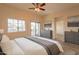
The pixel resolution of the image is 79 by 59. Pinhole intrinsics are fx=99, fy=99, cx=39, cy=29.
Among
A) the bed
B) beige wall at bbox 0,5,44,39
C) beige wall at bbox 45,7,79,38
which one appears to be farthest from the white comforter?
beige wall at bbox 45,7,79,38

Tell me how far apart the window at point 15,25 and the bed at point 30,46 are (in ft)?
0.47

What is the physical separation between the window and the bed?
0.14 metres

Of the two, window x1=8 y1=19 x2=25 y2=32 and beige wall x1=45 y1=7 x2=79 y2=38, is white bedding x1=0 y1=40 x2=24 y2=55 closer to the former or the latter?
window x1=8 y1=19 x2=25 y2=32

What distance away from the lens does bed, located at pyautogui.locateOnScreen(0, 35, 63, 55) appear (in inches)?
56.6

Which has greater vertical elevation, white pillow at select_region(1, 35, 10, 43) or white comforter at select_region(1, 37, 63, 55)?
white pillow at select_region(1, 35, 10, 43)

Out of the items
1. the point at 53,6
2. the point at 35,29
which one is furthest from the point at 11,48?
the point at 53,6

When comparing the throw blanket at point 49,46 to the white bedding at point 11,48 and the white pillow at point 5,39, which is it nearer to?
the white bedding at point 11,48

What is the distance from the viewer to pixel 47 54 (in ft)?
4.75

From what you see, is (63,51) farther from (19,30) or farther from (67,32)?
(19,30)

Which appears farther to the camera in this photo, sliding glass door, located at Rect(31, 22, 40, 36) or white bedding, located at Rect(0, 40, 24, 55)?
sliding glass door, located at Rect(31, 22, 40, 36)

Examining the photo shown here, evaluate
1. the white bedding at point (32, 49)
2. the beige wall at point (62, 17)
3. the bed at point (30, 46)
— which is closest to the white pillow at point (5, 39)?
the bed at point (30, 46)

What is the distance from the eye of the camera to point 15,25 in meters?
1.57
